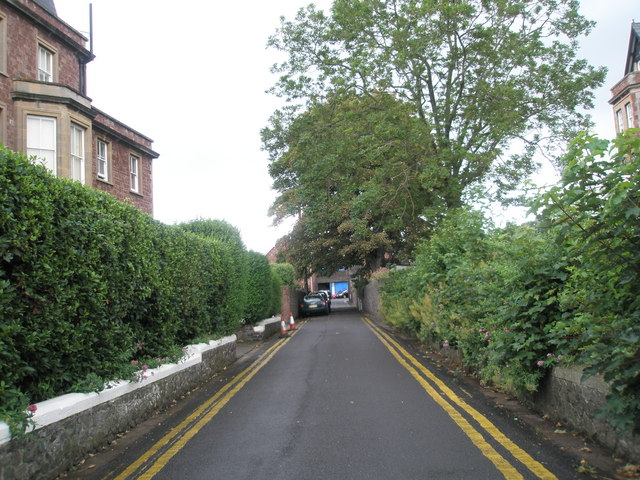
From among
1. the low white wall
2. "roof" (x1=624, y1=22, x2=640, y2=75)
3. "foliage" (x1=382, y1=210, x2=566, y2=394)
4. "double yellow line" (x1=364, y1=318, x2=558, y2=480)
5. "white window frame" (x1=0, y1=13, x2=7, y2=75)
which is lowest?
"double yellow line" (x1=364, y1=318, x2=558, y2=480)

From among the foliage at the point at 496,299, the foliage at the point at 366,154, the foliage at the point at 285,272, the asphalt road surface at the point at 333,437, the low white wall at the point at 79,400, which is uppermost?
the foliage at the point at 366,154

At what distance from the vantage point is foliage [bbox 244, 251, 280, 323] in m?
18.7

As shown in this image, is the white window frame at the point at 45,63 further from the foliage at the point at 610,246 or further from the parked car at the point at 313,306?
the parked car at the point at 313,306

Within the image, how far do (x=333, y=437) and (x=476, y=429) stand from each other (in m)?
1.56

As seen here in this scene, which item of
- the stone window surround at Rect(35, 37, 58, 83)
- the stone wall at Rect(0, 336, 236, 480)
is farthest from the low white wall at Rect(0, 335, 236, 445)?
the stone window surround at Rect(35, 37, 58, 83)

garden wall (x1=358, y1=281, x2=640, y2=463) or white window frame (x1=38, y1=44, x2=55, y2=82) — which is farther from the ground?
white window frame (x1=38, y1=44, x2=55, y2=82)

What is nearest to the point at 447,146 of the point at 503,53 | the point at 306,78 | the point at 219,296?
the point at 503,53

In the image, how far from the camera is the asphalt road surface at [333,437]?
14.5 feet

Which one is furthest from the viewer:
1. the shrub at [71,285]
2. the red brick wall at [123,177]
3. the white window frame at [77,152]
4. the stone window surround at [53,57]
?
the red brick wall at [123,177]

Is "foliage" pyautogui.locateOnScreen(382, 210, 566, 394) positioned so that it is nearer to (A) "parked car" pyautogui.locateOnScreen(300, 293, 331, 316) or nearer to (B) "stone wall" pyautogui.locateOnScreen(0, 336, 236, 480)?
(B) "stone wall" pyautogui.locateOnScreen(0, 336, 236, 480)

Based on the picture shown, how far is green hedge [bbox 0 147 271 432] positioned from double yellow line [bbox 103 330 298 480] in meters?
1.01

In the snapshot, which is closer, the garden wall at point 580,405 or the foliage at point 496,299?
the garden wall at point 580,405

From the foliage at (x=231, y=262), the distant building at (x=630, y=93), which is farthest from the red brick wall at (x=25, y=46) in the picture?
the distant building at (x=630, y=93)

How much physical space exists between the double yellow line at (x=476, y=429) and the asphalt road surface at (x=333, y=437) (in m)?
0.01
